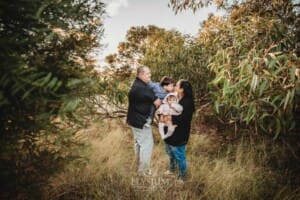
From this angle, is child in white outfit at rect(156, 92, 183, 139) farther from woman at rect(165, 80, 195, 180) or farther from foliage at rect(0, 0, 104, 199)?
foliage at rect(0, 0, 104, 199)

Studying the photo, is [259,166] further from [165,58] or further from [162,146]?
[165,58]

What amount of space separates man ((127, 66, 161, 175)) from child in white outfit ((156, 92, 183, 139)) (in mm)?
138

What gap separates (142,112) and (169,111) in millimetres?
471

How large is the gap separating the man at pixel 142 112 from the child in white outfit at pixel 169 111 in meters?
0.14

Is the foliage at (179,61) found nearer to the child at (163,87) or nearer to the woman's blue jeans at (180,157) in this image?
the child at (163,87)

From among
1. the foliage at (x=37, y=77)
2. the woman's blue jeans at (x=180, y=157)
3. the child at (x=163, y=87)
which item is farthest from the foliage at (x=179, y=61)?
the foliage at (x=37, y=77)

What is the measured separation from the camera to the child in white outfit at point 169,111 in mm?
5133

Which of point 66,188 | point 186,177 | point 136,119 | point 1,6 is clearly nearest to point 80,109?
point 1,6

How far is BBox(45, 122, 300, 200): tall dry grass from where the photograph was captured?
4297 mm

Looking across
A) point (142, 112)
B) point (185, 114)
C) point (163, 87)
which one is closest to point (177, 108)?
point (185, 114)

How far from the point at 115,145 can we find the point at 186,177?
8.31ft

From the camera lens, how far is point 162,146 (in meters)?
7.63

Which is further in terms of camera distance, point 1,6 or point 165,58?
point 165,58

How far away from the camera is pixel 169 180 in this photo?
4.79 meters
